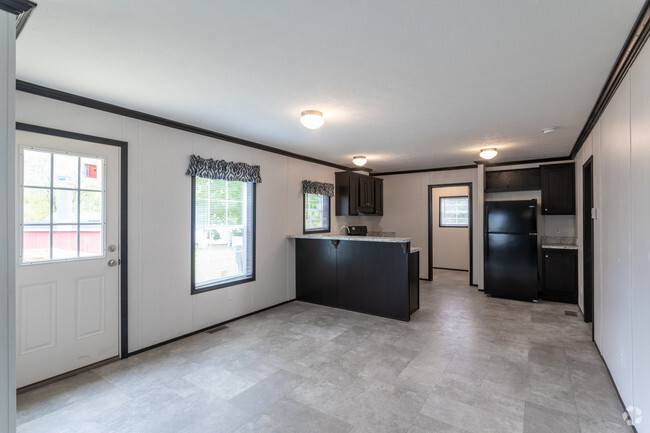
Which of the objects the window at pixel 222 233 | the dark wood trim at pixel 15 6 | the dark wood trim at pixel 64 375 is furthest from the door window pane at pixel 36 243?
the dark wood trim at pixel 15 6

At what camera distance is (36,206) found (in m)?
2.65

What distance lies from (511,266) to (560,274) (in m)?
0.69

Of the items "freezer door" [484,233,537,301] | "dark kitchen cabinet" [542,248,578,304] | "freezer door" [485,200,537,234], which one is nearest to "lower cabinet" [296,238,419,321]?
"freezer door" [484,233,537,301]

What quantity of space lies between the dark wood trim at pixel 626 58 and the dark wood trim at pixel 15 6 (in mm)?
2970

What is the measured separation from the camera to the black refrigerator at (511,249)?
Result: 17.3ft

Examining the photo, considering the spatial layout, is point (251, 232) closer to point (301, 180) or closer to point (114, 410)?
point (301, 180)

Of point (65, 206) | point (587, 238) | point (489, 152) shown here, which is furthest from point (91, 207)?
point (587, 238)

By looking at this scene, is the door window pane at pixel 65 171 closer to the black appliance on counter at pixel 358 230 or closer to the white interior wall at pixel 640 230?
the white interior wall at pixel 640 230

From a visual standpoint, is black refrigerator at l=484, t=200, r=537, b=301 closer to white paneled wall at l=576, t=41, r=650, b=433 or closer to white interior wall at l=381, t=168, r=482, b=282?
white interior wall at l=381, t=168, r=482, b=282

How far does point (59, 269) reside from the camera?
9.15 ft

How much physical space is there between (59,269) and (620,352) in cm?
464

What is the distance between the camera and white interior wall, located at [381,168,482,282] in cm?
655

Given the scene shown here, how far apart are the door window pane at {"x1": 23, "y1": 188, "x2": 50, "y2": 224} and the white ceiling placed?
900mm

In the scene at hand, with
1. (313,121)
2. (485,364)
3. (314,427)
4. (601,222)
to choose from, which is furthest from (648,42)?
(314,427)
